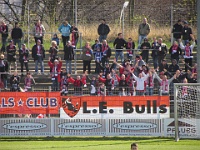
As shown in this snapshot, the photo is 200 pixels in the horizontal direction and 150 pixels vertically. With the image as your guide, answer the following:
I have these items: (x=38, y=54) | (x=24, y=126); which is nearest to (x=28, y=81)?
(x=38, y=54)

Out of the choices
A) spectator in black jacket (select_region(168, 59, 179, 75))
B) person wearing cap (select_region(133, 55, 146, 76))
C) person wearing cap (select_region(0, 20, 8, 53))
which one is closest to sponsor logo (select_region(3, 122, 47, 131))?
person wearing cap (select_region(133, 55, 146, 76))

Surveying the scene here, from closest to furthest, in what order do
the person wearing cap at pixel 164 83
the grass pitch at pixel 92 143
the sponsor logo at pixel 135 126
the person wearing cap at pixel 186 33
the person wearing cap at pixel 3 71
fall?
the grass pitch at pixel 92 143 < the sponsor logo at pixel 135 126 < the person wearing cap at pixel 164 83 < the person wearing cap at pixel 3 71 < the person wearing cap at pixel 186 33

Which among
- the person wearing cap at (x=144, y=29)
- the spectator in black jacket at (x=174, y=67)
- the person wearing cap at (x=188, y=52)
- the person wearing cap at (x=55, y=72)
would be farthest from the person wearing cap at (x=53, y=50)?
the person wearing cap at (x=188, y=52)

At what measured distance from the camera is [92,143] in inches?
1067

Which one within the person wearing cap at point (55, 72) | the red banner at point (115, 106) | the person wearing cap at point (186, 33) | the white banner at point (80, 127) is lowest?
the white banner at point (80, 127)

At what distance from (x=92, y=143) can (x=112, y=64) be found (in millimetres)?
7860

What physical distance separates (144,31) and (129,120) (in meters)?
8.44

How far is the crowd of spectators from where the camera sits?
30609mm

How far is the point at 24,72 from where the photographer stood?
35594mm

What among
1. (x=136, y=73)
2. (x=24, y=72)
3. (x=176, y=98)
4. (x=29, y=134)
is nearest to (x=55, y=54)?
(x=24, y=72)

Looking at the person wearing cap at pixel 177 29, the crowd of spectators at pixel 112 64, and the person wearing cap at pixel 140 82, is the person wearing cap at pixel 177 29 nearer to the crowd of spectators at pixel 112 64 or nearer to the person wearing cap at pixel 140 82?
the crowd of spectators at pixel 112 64

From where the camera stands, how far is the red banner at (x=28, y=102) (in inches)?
1136

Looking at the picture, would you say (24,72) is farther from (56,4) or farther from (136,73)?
(56,4)

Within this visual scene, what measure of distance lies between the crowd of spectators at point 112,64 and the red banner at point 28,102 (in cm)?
126
